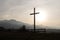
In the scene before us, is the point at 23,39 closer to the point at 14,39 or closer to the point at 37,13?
the point at 14,39

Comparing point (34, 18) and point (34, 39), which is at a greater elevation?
point (34, 18)

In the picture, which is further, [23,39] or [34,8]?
[34,8]

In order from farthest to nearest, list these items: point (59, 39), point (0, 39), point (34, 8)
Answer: point (34, 8), point (59, 39), point (0, 39)

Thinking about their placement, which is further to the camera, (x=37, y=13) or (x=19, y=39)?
(x=37, y=13)

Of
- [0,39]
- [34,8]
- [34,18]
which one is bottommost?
[0,39]

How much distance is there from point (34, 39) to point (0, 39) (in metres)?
4.80

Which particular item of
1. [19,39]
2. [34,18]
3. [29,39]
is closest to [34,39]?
[29,39]

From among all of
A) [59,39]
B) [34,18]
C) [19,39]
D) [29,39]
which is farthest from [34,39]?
[34,18]

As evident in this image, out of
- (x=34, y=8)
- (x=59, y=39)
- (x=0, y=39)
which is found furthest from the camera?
(x=34, y=8)

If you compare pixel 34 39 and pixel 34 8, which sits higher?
pixel 34 8

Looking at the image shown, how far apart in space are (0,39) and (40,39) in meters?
5.70

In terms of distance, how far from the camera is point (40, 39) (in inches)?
872

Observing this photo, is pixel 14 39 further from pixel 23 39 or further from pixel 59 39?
pixel 59 39

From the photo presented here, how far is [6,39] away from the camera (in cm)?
2136
